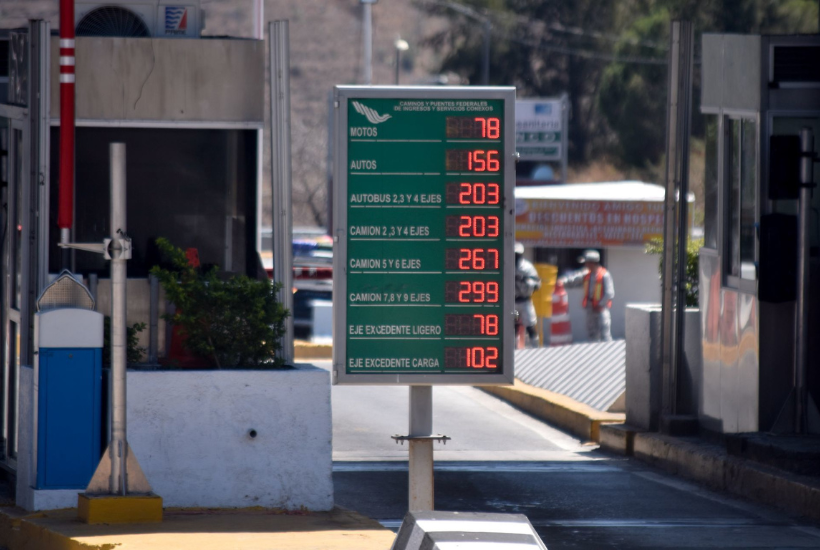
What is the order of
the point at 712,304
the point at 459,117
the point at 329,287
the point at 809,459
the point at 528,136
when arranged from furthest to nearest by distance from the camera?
the point at 528,136 → the point at 329,287 → the point at 712,304 → the point at 809,459 → the point at 459,117

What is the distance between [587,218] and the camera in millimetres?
30234

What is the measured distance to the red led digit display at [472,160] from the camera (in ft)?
26.7

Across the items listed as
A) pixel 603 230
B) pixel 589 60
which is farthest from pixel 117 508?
pixel 589 60

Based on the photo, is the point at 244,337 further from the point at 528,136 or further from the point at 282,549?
the point at 528,136

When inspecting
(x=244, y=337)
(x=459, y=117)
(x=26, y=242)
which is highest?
(x=459, y=117)

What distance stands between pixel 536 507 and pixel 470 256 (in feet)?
9.69

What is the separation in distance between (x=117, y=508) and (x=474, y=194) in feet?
8.78

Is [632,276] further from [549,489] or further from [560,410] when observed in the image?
[549,489]

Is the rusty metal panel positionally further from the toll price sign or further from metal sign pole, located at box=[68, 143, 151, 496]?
metal sign pole, located at box=[68, 143, 151, 496]

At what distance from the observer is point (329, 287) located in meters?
29.0

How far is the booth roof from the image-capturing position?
3053 cm

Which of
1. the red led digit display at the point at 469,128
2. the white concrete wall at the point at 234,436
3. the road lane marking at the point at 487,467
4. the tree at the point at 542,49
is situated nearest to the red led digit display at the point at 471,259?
the red led digit display at the point at 469,128

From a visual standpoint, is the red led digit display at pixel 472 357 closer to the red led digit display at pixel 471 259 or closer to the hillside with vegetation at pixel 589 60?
the red led digit display at pixel 471 259

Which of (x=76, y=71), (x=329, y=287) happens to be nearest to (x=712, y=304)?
(x=76, y=71)
